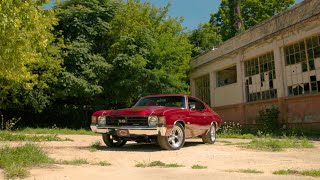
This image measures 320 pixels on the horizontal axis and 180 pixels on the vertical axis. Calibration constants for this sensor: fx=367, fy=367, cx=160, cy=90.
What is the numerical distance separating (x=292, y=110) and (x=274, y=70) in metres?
2.73

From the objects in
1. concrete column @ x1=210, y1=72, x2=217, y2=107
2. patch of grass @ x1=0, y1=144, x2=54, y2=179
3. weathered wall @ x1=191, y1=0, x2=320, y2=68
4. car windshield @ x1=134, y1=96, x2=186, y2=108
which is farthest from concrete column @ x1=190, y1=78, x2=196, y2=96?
patch of grass @ x1=0, y1=144, x2=54, y2=179

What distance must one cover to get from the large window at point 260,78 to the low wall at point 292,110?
1.60 feet

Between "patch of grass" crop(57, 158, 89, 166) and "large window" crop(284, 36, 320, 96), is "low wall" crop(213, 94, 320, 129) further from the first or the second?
"patch of grass" crop(57, 158, 89, 166)

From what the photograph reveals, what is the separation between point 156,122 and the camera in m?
9.30

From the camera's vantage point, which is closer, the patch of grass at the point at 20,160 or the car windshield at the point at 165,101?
the patch of grass at the point at 20,160

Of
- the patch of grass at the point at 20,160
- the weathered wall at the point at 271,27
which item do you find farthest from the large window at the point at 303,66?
the patch of grass at the point at 20,160

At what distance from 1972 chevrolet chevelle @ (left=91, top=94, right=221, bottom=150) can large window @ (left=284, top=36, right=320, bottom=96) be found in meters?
7.89

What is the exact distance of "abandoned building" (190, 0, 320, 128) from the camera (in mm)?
16828

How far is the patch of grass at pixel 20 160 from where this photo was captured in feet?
18.8

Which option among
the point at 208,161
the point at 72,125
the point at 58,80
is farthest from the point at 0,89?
the point at 208,161

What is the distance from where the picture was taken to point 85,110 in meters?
26.5

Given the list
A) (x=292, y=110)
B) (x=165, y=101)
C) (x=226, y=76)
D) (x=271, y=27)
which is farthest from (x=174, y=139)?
(x=226, y=76)

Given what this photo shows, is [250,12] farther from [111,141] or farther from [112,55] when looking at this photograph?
[111,141]

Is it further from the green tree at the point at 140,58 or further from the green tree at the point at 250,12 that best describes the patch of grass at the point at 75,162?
the green tree at the point at 250,12
